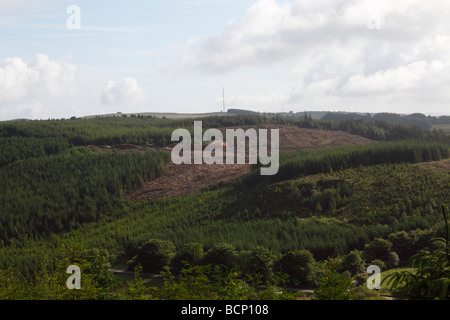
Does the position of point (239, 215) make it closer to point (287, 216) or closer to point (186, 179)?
point (287, 216)

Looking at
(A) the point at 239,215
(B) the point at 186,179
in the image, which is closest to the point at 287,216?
(A) the point at 239,215

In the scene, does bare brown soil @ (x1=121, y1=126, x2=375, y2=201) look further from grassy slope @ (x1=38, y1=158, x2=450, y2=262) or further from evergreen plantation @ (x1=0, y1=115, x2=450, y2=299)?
grassy slope @ (x1=38, y1=158, x2=450, y2=262)

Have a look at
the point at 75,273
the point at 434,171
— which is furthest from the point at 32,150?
the point at 75,273

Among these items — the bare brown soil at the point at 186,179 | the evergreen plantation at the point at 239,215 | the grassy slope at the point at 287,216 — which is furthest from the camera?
the bare brown soil at the point at 186,179

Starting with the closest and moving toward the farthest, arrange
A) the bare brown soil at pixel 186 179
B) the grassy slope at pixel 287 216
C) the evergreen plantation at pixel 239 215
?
the evergreen plantation at pixel 239 215
the grassy slope at pixel 287 216
the bare brown soil at pixel 186 179

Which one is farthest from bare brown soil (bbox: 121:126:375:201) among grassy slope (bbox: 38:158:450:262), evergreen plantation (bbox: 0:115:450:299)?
grassy slope (bbox: 38:158:450:262)

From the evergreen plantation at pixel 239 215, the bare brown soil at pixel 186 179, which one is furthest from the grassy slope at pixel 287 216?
the bare brown soil at pixel 186 179

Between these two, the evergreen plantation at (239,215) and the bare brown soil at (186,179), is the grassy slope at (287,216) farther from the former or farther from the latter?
the bare brown soil at (186,179)
